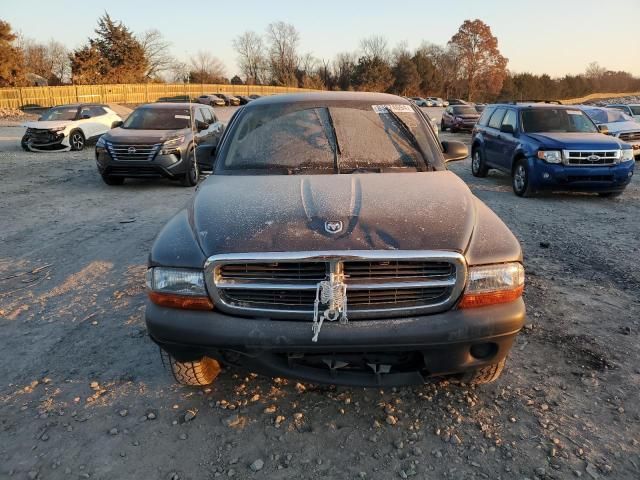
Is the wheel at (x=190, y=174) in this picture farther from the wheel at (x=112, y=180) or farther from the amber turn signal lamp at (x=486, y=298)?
the amber turn signal lamp at (x=486, y=298)

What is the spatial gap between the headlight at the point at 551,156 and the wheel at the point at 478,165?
2764mm

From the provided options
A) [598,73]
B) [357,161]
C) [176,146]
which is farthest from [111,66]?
[598,73]

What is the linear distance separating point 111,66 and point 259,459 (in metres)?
64.1

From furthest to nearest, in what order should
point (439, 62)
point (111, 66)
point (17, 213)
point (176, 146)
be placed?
point (439, 62) < point (111, 66) < point (176, 146) < point (17, 213)

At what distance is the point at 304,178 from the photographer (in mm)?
3539

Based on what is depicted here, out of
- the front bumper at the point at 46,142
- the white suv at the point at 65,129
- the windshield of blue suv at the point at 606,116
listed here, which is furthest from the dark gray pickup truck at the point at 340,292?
the front bumper at the point at 46,142

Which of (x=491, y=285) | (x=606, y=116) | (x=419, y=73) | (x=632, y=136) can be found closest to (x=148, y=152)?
(x=491, y=285)

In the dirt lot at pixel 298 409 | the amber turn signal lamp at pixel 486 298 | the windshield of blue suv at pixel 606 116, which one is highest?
the windshield of blue suv at pixel 606 116

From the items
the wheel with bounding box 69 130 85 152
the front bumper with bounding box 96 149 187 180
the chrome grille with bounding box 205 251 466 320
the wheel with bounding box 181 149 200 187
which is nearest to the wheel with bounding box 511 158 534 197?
the wheel with bounding box 181 149 200 187

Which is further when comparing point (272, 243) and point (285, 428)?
point (285, 428)

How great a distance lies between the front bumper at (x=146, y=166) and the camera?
32.3ft

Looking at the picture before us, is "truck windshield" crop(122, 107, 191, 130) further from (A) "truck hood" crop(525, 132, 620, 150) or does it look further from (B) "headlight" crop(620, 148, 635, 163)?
(B) "headlight" crop(620, 148, 635, 163)

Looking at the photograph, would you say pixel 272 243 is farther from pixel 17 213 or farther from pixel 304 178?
pixel 17 213

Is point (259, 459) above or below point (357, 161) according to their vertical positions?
below
